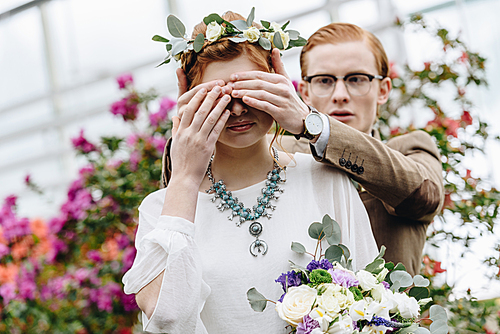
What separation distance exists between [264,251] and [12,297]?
241cm

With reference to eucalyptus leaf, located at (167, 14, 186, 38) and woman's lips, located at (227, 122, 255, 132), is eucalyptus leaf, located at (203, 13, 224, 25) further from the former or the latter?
woman's lips, located at (227, 122, 255, 132)

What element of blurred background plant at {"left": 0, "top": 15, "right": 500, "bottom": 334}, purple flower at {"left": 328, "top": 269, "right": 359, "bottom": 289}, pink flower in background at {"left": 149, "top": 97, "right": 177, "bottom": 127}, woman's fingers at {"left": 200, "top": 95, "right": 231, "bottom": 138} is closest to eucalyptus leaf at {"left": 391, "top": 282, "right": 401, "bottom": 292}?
purple flower at {"left": 328, "top": 269, "right": 359, "bottom": 289}

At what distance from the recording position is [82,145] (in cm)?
262

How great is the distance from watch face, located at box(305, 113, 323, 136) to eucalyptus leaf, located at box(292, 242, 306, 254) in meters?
0.29

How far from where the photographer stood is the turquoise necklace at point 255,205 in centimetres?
121

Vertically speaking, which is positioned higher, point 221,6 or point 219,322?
point 221,6

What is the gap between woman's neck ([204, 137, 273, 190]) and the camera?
4.30 feet

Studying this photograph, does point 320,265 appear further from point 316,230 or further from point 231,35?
point 231,35

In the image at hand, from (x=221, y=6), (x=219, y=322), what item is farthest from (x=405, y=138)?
(x=221, y=6)

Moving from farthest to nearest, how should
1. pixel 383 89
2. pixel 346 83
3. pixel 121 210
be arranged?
pixel 121 210 → pixel 383 89 → pixel 346 83

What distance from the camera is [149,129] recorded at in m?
2.58

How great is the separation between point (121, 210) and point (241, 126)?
4.87 feet

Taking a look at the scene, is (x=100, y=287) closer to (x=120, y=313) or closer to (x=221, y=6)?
(x=120, y=313)

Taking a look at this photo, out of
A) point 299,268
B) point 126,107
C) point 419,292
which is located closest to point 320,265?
point 299,268
